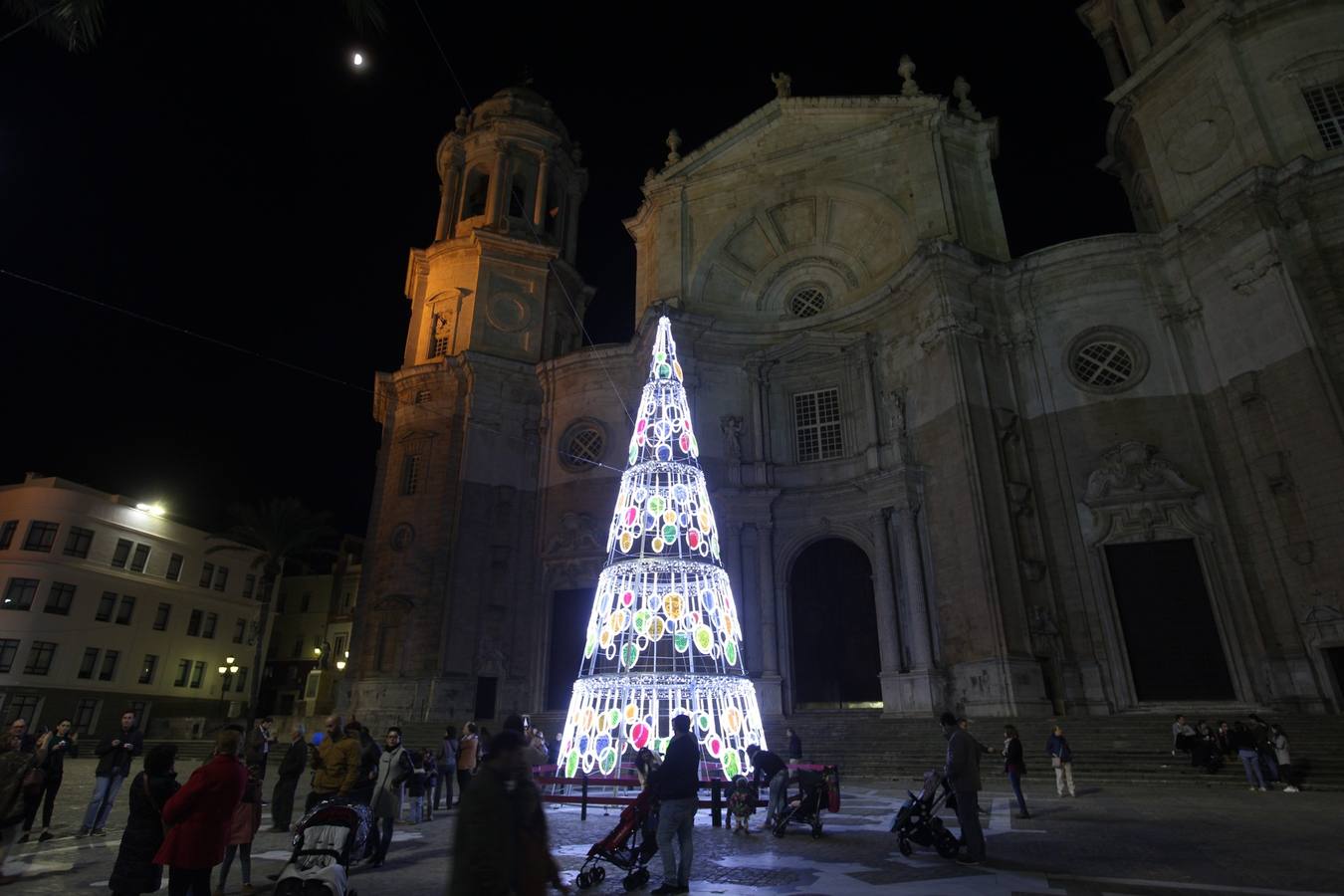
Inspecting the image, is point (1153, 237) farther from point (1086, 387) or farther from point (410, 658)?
point (410, 658)

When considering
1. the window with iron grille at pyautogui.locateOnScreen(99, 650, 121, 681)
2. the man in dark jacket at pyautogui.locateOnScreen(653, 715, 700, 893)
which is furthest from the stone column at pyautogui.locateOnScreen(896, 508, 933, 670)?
the window with iron grille at pyautogui.locateOnScreen(99, 650, 121, 681)

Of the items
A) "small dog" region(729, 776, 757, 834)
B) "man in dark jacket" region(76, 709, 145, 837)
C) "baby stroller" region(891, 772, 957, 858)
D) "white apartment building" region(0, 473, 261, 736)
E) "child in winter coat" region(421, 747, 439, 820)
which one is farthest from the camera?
"white apartment building" region(0, 473, 261, 736)

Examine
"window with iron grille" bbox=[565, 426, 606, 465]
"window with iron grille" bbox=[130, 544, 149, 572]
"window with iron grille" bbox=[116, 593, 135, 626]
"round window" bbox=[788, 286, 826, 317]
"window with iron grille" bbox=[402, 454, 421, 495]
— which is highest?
"round window" bbox=[788, 286, 826, 317]

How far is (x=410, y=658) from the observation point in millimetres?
25281

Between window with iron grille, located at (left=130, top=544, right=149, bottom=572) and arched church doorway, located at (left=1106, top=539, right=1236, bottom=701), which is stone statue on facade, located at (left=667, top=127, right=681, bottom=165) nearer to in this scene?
arched church doorway, located at (left=1106, top=539, right=1236, bottom=701)

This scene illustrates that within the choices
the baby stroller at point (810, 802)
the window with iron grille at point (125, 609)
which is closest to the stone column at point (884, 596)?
the baby stroller at point (810, 802)

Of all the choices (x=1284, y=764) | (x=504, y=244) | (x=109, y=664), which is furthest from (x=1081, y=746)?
(x=109, y=664)

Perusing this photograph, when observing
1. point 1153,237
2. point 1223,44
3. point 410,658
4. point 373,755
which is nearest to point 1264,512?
point 1153,237

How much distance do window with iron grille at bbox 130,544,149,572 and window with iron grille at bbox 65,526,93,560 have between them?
92.1 inches

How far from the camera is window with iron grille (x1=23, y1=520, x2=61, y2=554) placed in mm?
32906

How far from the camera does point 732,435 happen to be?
25.7 metres

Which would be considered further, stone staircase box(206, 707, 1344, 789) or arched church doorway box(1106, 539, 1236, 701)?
arched church doorway box(1106, 539, 1236, 701)

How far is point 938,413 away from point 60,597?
125ft

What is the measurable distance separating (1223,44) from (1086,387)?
11315mm
